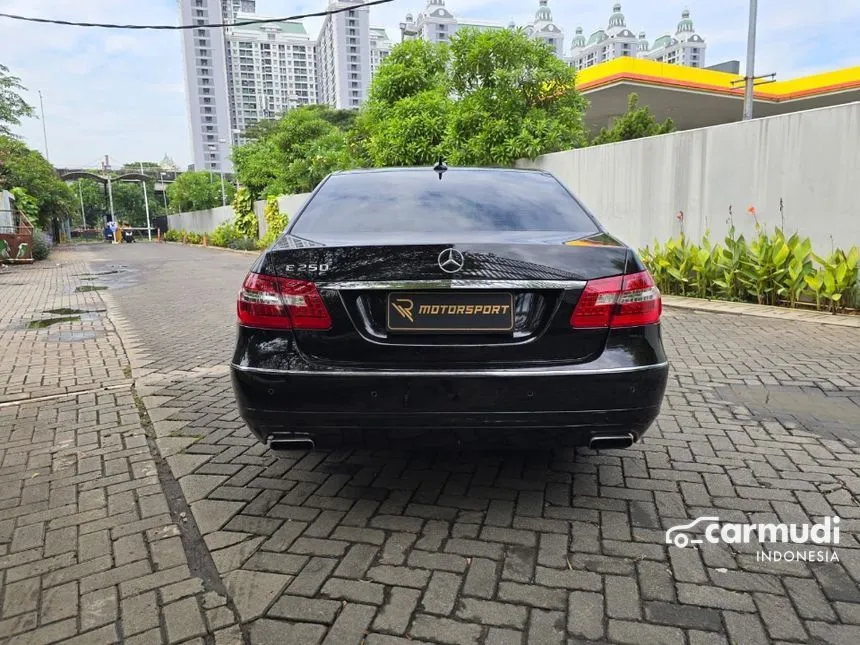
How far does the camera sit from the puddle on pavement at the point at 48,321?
841 cm

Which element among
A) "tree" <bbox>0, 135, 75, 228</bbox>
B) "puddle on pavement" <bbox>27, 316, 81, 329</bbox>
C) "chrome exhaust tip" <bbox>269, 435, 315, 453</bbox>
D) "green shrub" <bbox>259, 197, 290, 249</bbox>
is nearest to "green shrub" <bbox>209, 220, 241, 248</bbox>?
"green shrub" <bbox>259, 197, 290, 249</bbox>

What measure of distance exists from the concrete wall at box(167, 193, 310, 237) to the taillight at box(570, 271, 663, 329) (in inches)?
392

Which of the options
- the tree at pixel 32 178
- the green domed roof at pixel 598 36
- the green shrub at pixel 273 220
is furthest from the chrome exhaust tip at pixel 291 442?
the green domed roof at pixel 598 36

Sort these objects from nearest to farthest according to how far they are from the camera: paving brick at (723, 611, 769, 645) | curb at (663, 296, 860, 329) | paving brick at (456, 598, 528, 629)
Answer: paving brick at (723, 611, 769, 645) < paving brick at (456, 598, 528, 629) < curb at (663, 296, 860, 329)

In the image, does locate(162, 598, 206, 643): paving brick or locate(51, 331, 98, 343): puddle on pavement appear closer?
locate(162, 598, 206, 643): paving brick

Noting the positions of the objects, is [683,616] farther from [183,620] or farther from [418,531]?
[183,620]

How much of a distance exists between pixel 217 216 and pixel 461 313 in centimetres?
4127

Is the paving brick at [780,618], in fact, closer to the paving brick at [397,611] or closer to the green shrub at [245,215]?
the paving brick at [397,611]

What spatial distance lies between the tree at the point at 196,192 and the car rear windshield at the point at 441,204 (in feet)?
192

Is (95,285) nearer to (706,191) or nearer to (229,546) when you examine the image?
(706,191)

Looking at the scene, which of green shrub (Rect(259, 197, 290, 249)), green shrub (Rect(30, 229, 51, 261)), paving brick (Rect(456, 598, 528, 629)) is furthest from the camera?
green shrub (Rect(259, 197, 290, 249))

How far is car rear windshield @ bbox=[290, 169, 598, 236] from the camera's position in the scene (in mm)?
2947

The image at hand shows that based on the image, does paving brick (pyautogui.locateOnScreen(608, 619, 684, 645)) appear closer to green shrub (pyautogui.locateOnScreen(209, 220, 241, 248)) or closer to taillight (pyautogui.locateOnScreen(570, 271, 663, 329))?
taillight (pyautogui.locateOnScreen(570, 271, 663, 329))

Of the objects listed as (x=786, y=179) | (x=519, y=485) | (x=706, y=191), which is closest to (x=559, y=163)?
(x=706, y=191)
